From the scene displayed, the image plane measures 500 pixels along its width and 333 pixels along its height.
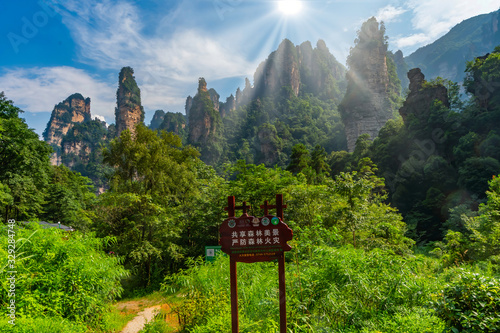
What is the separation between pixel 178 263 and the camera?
9.59 metres

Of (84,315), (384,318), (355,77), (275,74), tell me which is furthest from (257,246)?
(275,74)

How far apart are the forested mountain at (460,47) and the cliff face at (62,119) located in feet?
423

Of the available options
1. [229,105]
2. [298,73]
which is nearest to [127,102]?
[229,105]

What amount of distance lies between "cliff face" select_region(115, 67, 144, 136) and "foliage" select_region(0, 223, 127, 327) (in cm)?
6228

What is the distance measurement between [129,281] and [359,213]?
27.2 ft

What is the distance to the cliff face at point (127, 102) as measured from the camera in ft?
202

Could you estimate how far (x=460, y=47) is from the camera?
86375mm

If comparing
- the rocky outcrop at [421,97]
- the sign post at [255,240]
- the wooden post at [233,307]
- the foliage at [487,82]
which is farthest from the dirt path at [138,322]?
the foliage at [487,82]

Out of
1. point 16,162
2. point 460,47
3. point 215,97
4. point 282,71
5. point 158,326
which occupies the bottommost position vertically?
point 158,326

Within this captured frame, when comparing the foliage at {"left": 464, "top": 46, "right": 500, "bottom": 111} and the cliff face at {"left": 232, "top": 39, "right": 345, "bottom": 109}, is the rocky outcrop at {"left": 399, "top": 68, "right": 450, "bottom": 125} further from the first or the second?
the cliff face at {"left": 232, "top": 39, "right": 345, "bottom": 109}

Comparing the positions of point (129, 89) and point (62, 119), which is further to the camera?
point (62, 119)

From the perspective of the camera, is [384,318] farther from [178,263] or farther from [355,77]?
[355,77]

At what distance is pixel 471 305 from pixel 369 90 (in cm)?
4380

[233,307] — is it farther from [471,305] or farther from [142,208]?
[142,208]
